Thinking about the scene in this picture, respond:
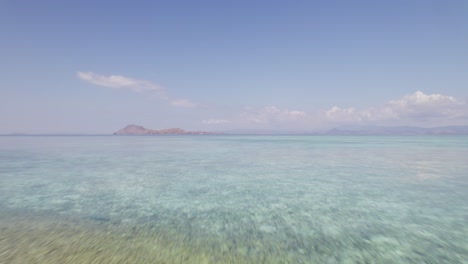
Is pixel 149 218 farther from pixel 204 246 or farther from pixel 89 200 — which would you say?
pixel 89 200

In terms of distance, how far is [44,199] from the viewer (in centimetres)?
827

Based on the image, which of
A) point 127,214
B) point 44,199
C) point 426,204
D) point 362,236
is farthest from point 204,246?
point 426,204

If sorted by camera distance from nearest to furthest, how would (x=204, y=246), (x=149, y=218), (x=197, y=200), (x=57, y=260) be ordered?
1. (x=57, y=260)
2. (x=204, y=246)
3. (x=149, y=218)
4. (x=197, y=200)

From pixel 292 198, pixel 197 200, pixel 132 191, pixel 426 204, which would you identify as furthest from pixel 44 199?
pixel 426 204

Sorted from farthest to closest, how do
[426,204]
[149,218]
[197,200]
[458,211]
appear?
[197,200] < [426,204] < [458,211] < [149,218]

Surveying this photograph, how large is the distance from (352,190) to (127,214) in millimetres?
9055

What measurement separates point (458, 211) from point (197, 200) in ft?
28.6

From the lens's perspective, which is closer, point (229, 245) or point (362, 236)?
point (229, 245)

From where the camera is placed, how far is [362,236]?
5.33 metres

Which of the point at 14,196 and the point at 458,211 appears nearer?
the point at 458,211

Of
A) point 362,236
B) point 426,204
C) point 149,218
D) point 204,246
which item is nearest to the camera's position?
point 204,246

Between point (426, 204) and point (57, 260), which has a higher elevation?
point (57, 260)

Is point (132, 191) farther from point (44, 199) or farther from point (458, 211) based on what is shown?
point (458, 211)

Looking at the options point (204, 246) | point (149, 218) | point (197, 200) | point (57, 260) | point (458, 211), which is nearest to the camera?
point (57, 260)
